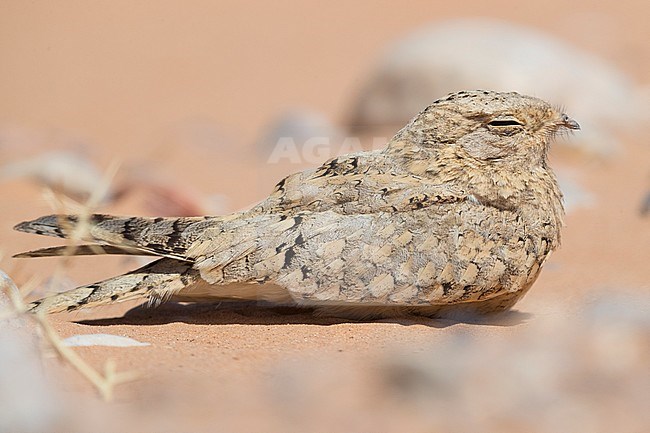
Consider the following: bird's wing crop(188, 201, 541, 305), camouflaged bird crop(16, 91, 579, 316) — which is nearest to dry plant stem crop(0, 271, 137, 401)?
camouflaged bird crop(16, 91, 579, 316)

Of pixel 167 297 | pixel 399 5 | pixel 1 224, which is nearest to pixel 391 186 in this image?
pixel 167 297

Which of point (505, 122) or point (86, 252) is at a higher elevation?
point (505, 122)

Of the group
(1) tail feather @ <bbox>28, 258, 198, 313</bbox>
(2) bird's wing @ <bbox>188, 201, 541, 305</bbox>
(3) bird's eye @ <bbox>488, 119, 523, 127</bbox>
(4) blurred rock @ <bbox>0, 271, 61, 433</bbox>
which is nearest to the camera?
(4) blurred rock @ <bbox>0, 271, 61, 433</bbox>

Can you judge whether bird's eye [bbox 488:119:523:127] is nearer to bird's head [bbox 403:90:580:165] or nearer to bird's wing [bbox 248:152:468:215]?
bird's head [bbox 403:90:580:165]

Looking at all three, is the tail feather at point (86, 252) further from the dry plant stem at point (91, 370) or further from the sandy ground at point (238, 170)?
the dry plant stem at point (91, 370)

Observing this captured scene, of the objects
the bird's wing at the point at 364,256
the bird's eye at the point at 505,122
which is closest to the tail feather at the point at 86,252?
the bird's wing at the point at 364,256

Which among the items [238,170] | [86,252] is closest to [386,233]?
[86,252]

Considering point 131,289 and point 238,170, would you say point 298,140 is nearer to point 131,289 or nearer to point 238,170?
point 238,170
